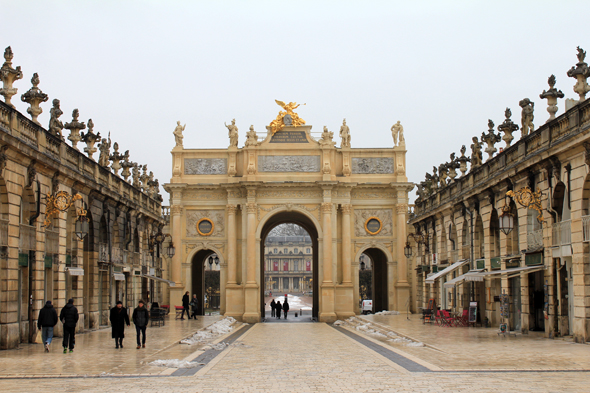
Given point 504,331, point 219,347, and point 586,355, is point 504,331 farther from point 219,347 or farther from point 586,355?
point 219,347

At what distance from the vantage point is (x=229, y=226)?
4591 cm

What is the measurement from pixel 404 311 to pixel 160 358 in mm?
29705

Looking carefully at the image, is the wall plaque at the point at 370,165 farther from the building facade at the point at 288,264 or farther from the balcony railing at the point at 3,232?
the building facade at the point at 288,264

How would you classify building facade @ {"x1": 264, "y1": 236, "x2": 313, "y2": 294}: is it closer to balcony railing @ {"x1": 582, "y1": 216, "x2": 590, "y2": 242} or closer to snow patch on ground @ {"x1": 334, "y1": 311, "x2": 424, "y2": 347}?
snow patch on ground @ {"x1": 334, "y1": 311, "x2": 424, "y2": 347}

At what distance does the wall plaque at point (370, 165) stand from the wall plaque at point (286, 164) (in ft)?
8.83

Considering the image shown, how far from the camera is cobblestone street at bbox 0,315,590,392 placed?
13217 millimetres

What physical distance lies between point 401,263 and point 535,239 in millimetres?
21507

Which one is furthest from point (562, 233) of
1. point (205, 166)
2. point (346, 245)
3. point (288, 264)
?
point (288, 264)

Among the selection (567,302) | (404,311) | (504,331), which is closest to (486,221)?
(504,331)

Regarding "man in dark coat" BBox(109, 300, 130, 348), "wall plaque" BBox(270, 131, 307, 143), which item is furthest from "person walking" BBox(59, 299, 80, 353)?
"wall plaque" BBox(270, 131, 307, 143)

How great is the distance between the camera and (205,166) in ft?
154

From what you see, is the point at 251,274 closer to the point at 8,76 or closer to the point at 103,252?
the point at 103,252

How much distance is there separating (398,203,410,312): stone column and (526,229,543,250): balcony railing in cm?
2064

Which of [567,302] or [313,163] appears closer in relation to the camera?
[567,302]
